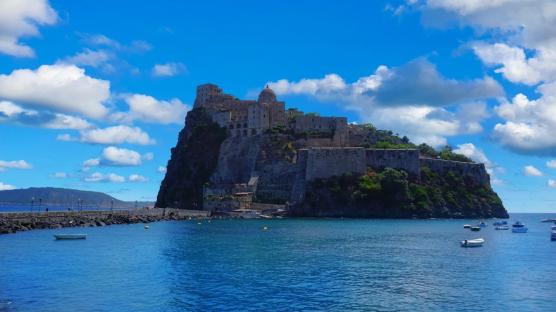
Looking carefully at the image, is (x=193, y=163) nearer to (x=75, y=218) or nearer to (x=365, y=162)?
(x=365, y=162)

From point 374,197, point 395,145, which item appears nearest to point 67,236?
point 374,197

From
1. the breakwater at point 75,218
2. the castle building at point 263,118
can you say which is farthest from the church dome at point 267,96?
the breakwater at point 75,218

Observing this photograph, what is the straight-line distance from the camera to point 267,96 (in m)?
127

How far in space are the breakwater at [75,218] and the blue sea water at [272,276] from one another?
13842 millimetres

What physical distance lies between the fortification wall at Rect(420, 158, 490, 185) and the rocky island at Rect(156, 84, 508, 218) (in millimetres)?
206

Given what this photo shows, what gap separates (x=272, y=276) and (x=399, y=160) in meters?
79.9

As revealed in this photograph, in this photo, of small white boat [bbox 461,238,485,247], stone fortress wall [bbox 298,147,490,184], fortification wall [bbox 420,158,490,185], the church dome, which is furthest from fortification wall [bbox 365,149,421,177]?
small white boat [bbox 461,238,485,247]

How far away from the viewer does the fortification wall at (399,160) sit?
10731 centimetres

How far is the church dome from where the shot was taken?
126812 millimetres

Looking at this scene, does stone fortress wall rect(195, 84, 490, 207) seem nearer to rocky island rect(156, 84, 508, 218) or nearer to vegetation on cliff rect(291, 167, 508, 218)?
rocky island rect(156, 84, 508, 218)

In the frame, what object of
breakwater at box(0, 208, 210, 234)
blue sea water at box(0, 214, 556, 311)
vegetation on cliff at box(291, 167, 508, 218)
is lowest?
blue sea water at box(0, 214, 556, 311)

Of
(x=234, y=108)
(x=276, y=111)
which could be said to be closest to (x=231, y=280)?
(x=276, y=111)

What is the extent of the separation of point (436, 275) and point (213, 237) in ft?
95.8

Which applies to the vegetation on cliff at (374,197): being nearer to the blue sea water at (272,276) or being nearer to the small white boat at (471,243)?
the blue sea water at (272,276)
